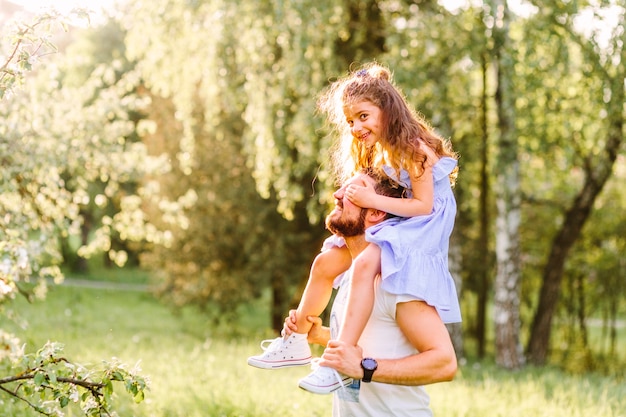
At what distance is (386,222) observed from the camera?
301 centimetres

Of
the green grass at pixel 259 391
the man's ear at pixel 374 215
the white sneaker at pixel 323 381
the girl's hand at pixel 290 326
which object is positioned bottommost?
A: the green grass at pixel 259 391

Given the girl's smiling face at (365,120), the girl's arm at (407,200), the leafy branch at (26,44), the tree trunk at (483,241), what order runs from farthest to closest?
the tree trunk at (483,241), the leafy branch at (26,44), the girl's smiling face at (365,120), the girl's arm at (407,200)

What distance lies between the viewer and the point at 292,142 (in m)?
9.63

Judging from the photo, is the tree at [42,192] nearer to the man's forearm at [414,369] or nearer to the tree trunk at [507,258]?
the man's forearm at [414,369]

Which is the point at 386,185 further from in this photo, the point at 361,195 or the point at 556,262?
the point at 556,262

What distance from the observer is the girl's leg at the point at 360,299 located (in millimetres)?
2834

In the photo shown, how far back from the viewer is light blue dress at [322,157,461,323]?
279 cm

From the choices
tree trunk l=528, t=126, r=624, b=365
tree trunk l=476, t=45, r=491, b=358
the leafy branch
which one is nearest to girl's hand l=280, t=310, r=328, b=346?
the leafy branch

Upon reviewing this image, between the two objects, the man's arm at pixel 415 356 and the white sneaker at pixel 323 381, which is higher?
the man's arm at pixel 415 356

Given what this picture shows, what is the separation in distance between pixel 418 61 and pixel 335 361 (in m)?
6.29

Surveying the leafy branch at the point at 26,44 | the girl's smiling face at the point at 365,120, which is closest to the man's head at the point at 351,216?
the girl's smiling face at the point at 365,120

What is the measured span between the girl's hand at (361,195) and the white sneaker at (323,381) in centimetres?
66

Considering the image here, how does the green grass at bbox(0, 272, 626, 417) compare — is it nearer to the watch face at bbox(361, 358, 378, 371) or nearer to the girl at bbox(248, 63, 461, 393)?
the girl at bbox(248, 63, 461, 393)

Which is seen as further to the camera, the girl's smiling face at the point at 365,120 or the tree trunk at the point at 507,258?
the tree trunk at the point at 507,258
